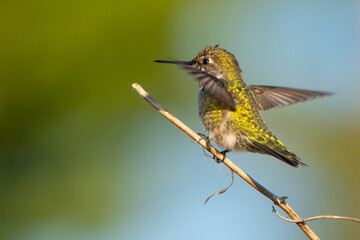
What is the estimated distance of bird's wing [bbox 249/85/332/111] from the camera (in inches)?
149

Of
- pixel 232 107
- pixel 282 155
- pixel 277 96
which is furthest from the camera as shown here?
pixel 277 96

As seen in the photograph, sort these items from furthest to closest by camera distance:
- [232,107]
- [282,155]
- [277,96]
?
1. [277,96]
2. [232,107]
3. [282,155]

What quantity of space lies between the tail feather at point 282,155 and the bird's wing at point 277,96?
2.11ft

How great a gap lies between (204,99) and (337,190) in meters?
3.45

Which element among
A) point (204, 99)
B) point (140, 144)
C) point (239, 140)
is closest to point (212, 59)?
point (204, 99)

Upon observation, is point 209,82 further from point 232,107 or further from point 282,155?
point 282,155

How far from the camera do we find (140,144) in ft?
18.9

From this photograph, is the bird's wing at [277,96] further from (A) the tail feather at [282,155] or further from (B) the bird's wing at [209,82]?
(B) the bird's wing at [209,82]

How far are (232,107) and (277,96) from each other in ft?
2.13

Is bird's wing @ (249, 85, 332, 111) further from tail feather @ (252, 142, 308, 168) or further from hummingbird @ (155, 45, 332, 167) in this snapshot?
tail feather @ (252, 142, 308, 168)

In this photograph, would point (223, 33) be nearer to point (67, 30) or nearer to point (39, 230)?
point (67, 30)


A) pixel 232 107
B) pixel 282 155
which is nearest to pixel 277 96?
pixel 232 107

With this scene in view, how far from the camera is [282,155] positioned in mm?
2992

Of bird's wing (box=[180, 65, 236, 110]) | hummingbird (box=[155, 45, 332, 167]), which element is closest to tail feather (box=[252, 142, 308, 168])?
hummingbird (box=[155, 45, 332, 167])
